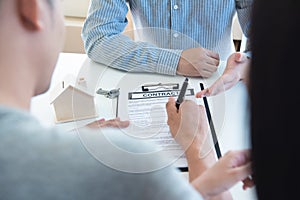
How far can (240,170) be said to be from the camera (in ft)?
1.92

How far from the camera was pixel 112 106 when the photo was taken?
1002mm

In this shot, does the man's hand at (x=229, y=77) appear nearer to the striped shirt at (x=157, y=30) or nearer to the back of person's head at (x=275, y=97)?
the striped shirt at (x=157, y=30)

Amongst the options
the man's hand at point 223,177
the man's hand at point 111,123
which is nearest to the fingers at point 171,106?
the man's hand at point 111,123

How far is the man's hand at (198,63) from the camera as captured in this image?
3.76 feet

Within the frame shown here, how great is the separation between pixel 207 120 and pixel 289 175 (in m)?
0.57

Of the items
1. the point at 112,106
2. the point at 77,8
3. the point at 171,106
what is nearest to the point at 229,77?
the point at 171,106

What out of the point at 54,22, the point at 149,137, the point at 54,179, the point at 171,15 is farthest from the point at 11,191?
the point at 171,15

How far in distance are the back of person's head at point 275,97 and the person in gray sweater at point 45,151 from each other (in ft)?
0.16

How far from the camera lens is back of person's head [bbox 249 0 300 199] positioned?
337 millimetres

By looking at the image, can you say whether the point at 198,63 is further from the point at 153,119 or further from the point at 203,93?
the point at 153,119

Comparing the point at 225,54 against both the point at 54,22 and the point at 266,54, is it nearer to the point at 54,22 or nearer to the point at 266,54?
the point at 54,22

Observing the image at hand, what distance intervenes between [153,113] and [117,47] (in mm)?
312

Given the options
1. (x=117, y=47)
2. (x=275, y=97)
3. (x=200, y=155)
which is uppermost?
(x=275, y=97)

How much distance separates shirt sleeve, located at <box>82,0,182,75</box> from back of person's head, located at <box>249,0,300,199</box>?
774 millimetres
